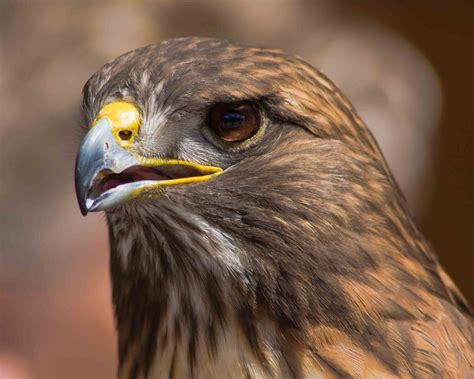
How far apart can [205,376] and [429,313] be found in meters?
0.61

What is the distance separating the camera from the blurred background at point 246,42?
5988 millimetres

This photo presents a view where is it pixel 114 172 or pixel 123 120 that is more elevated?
pixel 123 120

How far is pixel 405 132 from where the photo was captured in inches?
260

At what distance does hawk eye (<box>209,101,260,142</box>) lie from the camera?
7.22ft

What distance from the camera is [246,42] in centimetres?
630

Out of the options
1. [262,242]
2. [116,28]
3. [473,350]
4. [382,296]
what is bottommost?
[473,350]

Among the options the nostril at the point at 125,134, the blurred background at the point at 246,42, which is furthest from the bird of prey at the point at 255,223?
the blurred background at the point at 246,42

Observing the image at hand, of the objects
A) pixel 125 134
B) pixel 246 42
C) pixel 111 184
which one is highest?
pixel 246 42

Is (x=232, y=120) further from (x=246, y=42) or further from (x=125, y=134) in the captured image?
(x=246, y=42)

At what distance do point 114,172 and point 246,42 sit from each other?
4.25 m

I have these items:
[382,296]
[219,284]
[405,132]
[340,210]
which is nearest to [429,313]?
[382,296]

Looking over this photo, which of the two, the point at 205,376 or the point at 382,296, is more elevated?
the point at 382,296

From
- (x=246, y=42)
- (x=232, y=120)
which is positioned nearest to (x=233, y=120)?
(x=232, y=120)

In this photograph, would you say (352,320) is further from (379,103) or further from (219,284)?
(379,103)
